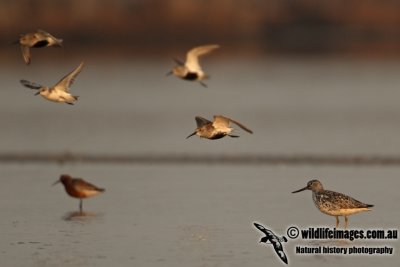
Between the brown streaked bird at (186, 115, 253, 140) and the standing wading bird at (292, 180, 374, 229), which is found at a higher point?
the brown streaked bird at (186, 115, 253, 140)

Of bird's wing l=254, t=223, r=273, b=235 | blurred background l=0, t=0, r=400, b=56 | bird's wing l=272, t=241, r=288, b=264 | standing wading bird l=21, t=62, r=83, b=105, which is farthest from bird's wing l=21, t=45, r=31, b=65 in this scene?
blurred background l=0, t=0, r=400, b=56

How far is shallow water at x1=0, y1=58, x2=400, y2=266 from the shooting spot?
1334 centimetres

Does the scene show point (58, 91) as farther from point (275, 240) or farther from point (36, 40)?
point (275, 240)

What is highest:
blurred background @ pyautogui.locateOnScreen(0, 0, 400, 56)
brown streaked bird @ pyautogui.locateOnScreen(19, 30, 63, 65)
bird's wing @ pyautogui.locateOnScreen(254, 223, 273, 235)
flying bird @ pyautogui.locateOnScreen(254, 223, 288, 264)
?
brown streaked bird @ pyautogui.locateOnScreen(19, 30, 63, 65)

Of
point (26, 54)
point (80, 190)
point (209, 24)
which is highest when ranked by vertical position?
point (26, 54)

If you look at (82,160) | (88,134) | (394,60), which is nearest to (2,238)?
(82,160)

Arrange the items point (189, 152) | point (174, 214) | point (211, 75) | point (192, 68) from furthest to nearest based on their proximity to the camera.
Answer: point (211, 75)
point (189, 152)
point (192, 68)
point (174, 214)

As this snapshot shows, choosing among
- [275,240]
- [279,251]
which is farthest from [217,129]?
[279,251]

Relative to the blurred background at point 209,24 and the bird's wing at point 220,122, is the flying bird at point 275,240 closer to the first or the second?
the bird's wing at point 220,122

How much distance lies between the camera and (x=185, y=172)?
19.2m

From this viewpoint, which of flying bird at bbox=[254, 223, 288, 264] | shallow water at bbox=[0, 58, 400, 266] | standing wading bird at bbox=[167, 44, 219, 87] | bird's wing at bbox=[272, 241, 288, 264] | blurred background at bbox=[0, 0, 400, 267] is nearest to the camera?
bird's wing at bbox=[272, 241, 288, 264]

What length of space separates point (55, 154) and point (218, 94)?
13230 mm

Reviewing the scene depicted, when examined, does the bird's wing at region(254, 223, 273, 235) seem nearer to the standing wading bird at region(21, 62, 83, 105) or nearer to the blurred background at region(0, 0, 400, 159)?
the standing wading bird at region(21, 62, 83, 105)

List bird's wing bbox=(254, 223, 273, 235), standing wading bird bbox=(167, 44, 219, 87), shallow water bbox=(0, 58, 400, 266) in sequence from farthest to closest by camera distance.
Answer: standing wading bird bbox=(167, 44, 219, 87) → bird's wing bbox=(254, 223, 273, 235) → shallow water bbox=(0, 58, 400, 266)
